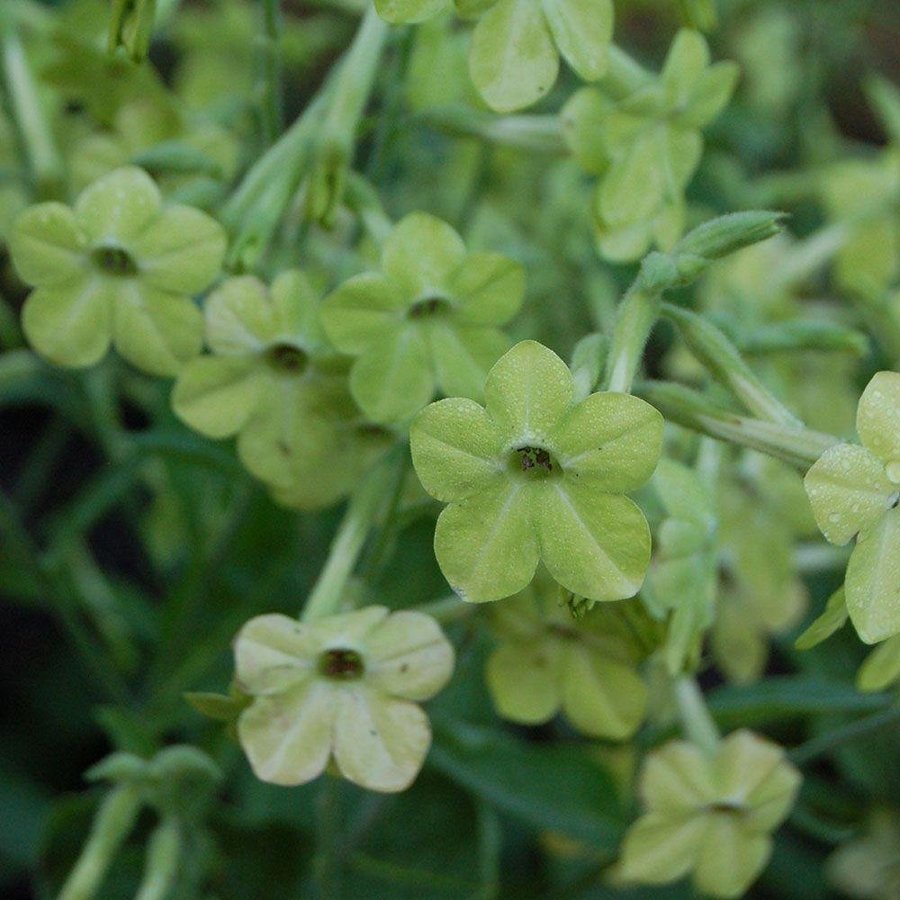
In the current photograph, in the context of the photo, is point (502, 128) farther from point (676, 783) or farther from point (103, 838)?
point (103, 838)

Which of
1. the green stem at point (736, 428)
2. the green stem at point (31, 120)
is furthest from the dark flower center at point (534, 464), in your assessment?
the green stem at point (31, 120)

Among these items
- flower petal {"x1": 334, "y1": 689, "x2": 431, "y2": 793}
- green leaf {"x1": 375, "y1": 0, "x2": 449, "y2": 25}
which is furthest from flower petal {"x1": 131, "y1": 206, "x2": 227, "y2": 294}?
flower petal {"x1": 334, "y1": 689, "x2": 431, "y2": 793}

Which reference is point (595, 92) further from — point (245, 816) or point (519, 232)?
point (245, 816)

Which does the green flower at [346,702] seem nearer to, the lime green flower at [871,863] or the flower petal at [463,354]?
the flower petal at [463,354]

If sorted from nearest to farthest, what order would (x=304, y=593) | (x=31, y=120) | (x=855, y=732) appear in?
(x=855, y=732) → (x=31, y=120) → (x=304, y=593)

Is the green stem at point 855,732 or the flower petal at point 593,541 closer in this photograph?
the flower petal at point 593,541

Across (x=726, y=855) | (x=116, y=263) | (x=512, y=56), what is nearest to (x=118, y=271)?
(x=116, y=263)
